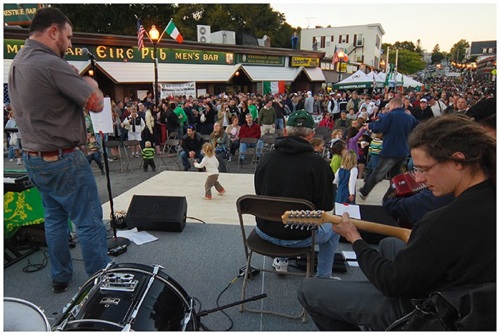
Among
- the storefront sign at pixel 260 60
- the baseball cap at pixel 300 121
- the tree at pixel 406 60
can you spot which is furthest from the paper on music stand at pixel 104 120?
the tree at pixel 406 60

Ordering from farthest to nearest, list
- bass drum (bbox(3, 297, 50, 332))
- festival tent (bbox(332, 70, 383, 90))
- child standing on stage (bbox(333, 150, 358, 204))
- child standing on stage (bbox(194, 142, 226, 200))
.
A: 1. festival tent (bbox(332, 70, 383, 90))
2. child standing on stage (bbox(194, 142, 226, 200))
3. child standing on stage (bbox(333, 150, 358, 204))
4. bass drum (bbox(3, 297, 50, 332))

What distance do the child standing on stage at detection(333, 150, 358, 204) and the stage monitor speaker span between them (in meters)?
2.50

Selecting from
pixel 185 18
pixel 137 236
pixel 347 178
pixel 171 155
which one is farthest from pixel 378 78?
pixel 185 18

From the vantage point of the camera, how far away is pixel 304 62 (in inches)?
1083

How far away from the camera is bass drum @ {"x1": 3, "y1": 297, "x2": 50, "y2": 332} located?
4.64 feet

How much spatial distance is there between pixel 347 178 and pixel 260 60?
65.3 ft

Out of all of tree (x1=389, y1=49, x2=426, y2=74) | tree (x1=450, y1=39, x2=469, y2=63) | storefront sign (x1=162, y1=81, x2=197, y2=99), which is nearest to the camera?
storefront sign (x1=162, y1=81, x2=197, y2=99)

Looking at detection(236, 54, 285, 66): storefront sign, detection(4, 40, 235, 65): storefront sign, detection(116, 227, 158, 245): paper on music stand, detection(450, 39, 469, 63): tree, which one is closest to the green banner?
detection(116, 227, 158, 245): paper on music stand

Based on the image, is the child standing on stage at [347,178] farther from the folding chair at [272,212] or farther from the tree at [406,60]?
the tree at [406,60]

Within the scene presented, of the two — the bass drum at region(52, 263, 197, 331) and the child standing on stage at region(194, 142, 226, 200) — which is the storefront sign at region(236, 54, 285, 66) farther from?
the bass drum at region(52, 263, 197, 331)

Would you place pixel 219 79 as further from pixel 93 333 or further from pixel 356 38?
pixel 356 38

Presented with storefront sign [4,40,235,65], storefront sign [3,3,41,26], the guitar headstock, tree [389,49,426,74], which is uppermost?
tree [389,49,426,74]

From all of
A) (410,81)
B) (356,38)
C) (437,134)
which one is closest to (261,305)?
(437,134)

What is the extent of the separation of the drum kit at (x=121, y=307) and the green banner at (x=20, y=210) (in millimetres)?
2101
